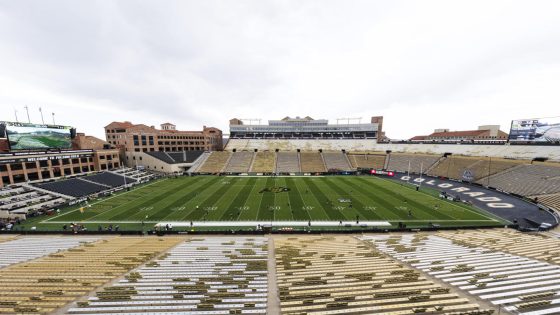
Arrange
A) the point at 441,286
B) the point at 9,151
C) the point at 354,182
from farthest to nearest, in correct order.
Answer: the point at 354,182, the point at 9,151, the point at 441,286

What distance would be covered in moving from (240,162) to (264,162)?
30.6 ft

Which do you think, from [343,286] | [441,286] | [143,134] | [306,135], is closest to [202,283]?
[343,286]

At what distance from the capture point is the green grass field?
3400 cm

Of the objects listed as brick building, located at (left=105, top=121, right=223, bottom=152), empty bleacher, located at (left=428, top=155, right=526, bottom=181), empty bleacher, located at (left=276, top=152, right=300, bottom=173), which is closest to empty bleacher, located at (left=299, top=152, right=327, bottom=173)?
empty bleacher, located at (left=276, top=152, right=300, bottom=173)

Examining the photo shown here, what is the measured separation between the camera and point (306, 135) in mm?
118062

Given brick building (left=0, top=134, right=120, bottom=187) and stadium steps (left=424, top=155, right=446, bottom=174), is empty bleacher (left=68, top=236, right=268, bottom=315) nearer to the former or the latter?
brick building (left=0, top=134, right=120, bottom=187)

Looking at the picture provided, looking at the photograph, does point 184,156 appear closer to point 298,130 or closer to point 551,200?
point 298,130

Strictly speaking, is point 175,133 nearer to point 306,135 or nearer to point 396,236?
point 306,135

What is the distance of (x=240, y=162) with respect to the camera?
8388cm

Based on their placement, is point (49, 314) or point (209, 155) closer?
point (49, 314)

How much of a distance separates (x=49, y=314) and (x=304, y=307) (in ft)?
46.0

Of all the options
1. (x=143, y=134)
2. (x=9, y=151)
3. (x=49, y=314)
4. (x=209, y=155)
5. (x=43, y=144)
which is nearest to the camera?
(x=49, y=314)

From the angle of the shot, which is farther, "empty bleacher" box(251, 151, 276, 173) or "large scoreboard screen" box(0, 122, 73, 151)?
"empty bleacher" box(251, 151, 276, 173)

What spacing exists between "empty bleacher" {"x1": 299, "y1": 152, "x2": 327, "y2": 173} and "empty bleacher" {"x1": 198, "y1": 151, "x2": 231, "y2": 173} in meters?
30.0
